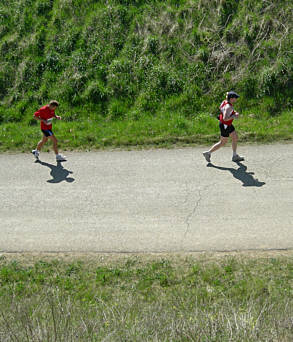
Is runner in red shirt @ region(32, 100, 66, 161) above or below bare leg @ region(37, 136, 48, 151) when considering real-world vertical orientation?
above

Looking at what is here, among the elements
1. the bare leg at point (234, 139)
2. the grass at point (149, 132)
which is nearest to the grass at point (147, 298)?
the bare leg at point (234, 139)

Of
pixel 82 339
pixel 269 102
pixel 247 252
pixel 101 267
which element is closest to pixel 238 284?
pixel 247 252

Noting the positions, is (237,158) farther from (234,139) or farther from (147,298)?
(147,298)

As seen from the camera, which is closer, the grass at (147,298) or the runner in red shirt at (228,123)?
the grass at (147,298)

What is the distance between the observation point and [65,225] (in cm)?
866

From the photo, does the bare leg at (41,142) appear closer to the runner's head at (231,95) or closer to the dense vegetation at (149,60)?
the dense vegetation at (149,60)

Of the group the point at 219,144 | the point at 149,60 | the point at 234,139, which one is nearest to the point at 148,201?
the point at 219,144

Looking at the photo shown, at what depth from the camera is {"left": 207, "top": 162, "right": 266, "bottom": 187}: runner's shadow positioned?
9.66 m

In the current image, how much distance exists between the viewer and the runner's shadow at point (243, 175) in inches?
380

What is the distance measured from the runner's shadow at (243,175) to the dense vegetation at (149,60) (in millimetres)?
2612

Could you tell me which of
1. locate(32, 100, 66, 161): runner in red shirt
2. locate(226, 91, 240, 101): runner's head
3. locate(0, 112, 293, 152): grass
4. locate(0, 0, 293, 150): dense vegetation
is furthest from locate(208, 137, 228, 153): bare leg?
locate(32, 100, 66, 161): runner in red shirt

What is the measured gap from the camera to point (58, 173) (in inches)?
428

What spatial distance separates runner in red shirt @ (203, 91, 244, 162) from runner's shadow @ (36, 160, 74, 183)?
10.2 ft

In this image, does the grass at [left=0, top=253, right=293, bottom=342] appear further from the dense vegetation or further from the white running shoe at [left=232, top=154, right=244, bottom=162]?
the dense vegetation
